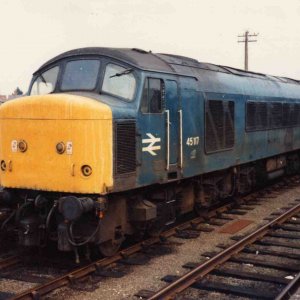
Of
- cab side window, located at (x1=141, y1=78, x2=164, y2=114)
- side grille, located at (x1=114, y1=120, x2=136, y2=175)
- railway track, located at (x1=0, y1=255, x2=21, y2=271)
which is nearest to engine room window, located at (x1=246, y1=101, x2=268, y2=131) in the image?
cab side window, located at (x1=141, y1=78, x2=164, y2=114)

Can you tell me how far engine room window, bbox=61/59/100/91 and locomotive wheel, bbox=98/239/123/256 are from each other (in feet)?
8.15

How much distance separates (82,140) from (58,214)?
124cm

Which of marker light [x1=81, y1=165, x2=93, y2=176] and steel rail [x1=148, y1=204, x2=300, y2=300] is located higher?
marker light [x1=81, y1=165, x2=93, y2=176]

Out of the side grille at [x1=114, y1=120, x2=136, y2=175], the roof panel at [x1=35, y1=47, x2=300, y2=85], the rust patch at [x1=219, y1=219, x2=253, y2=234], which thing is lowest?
the rust patch at [x1=219, y1=219, x2=253, y2=234]

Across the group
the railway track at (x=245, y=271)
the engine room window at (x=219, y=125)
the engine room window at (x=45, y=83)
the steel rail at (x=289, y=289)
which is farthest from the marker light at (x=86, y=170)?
the engine room window at (x=219, y=125)

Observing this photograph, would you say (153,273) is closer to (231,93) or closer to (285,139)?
(231,93)

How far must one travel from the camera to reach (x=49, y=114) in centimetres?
772

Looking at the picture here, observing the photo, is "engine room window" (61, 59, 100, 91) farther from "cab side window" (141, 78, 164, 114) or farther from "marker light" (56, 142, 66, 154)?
"marker light" (56, 142, 66, 154)

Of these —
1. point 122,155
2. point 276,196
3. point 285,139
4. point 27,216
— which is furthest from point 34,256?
point 285,139

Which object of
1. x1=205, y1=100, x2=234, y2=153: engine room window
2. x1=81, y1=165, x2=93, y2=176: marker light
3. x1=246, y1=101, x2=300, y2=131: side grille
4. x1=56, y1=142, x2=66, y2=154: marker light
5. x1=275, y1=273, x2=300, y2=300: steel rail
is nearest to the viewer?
x1=275, y1=273, x2=300, y2=300: steel rail

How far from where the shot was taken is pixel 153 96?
872 cm

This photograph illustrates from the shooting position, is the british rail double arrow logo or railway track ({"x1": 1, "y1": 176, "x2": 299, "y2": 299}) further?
the british rail double arrow logo

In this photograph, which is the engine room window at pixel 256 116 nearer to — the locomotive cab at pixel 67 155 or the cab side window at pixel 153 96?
the cab side window at pixel 153 96

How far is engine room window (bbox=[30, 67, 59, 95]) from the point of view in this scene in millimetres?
9023
